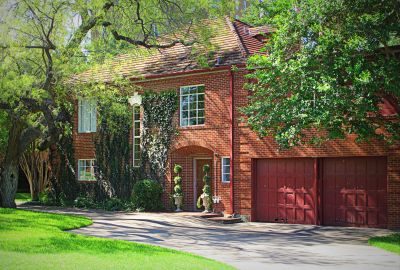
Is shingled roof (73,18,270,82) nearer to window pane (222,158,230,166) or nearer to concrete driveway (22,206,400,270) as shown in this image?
window pane (222,158,230,166)

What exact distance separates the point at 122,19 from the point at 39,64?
12.1 feet

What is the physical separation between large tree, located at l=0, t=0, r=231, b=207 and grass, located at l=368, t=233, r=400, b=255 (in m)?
10.7

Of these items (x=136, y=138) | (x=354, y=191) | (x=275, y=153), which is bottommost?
(x=354, y=191)

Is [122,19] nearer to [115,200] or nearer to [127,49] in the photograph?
[127,49]

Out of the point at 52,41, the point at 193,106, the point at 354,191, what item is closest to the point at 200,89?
the point at 193,106

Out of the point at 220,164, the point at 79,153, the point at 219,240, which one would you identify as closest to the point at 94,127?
the point at 79,153

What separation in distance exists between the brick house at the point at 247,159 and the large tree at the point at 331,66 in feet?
8.69

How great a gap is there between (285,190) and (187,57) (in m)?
7.37

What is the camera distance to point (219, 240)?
52.9ft

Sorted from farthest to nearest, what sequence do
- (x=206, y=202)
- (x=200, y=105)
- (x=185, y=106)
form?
(x=185, y=106)
(x=200, y=105)
(x=206, y=202)

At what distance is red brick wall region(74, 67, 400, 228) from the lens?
19938 millimetres

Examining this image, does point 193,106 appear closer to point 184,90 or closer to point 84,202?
point 184,90

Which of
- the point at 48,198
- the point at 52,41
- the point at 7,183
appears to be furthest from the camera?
the point at 48,198

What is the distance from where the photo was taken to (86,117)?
90.7ft
